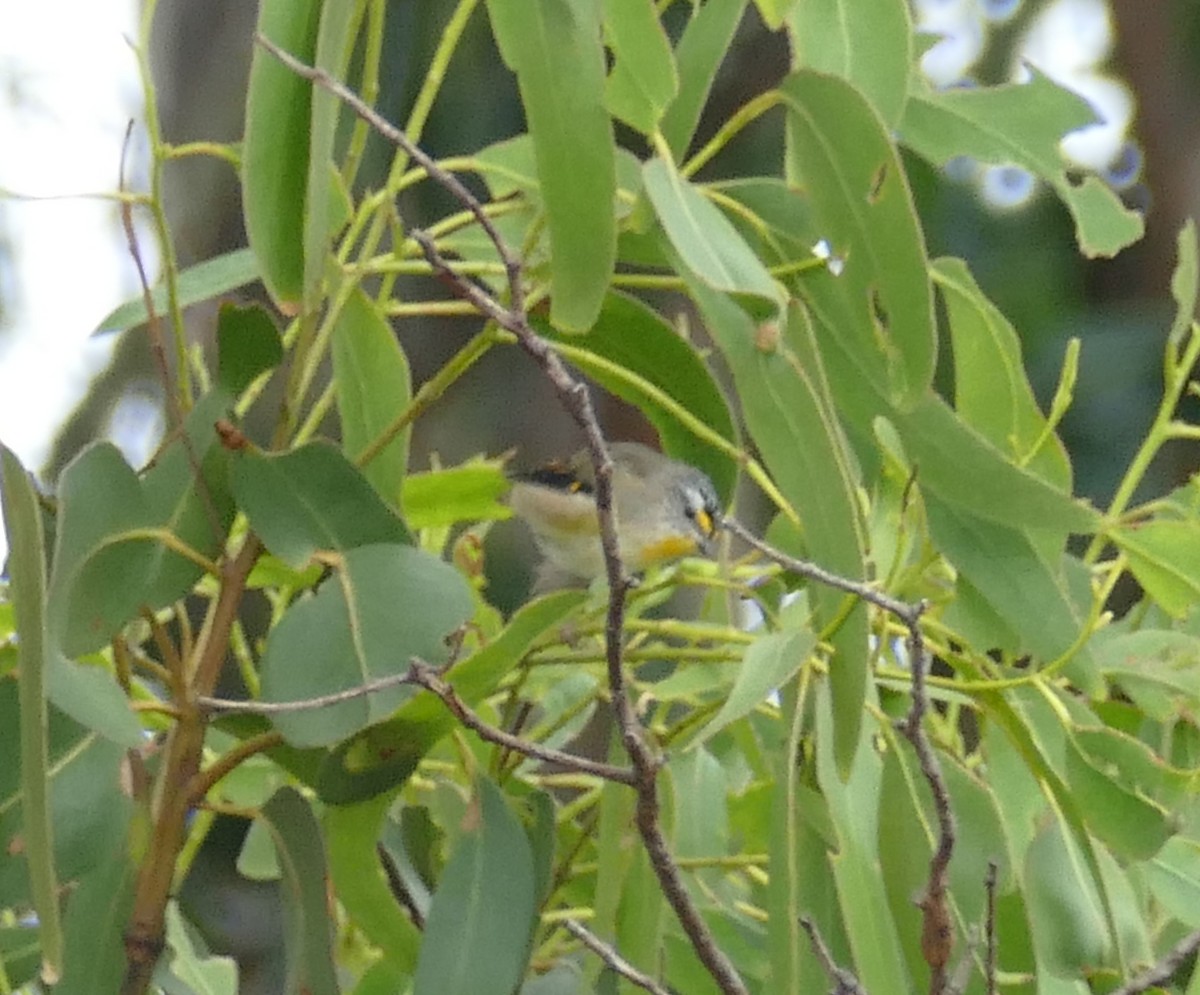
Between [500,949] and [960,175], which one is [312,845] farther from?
[960,175]

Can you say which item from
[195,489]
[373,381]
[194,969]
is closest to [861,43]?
[373,381]

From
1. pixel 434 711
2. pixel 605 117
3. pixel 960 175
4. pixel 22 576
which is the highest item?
pixel 605 117

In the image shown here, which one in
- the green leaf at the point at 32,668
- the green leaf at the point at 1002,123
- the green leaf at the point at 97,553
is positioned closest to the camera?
the green leaf at the point at 32,668

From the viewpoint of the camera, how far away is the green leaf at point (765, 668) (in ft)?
2.64

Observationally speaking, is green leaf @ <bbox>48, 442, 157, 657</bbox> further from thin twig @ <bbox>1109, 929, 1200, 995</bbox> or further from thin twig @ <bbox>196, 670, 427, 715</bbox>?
thin twig @ <bbox>1109, 929, 1200, 995</bbox>

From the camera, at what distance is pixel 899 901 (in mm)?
985

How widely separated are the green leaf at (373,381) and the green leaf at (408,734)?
4.2 inches

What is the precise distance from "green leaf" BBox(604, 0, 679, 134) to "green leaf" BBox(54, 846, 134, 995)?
45cm

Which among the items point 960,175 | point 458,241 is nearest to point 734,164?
point 960,175

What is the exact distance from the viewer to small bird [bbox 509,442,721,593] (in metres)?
1.52

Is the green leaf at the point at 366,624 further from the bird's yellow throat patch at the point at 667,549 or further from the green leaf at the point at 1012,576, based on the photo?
the bird's yellow throat patch at the point at 667,549

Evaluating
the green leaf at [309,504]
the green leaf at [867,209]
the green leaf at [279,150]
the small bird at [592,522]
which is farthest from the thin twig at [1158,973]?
the small bird at [592,522]

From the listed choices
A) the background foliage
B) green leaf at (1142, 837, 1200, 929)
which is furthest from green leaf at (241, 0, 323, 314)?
green leaf at (1142, 837, 1200, 929)

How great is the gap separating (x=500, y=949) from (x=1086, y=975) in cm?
33
